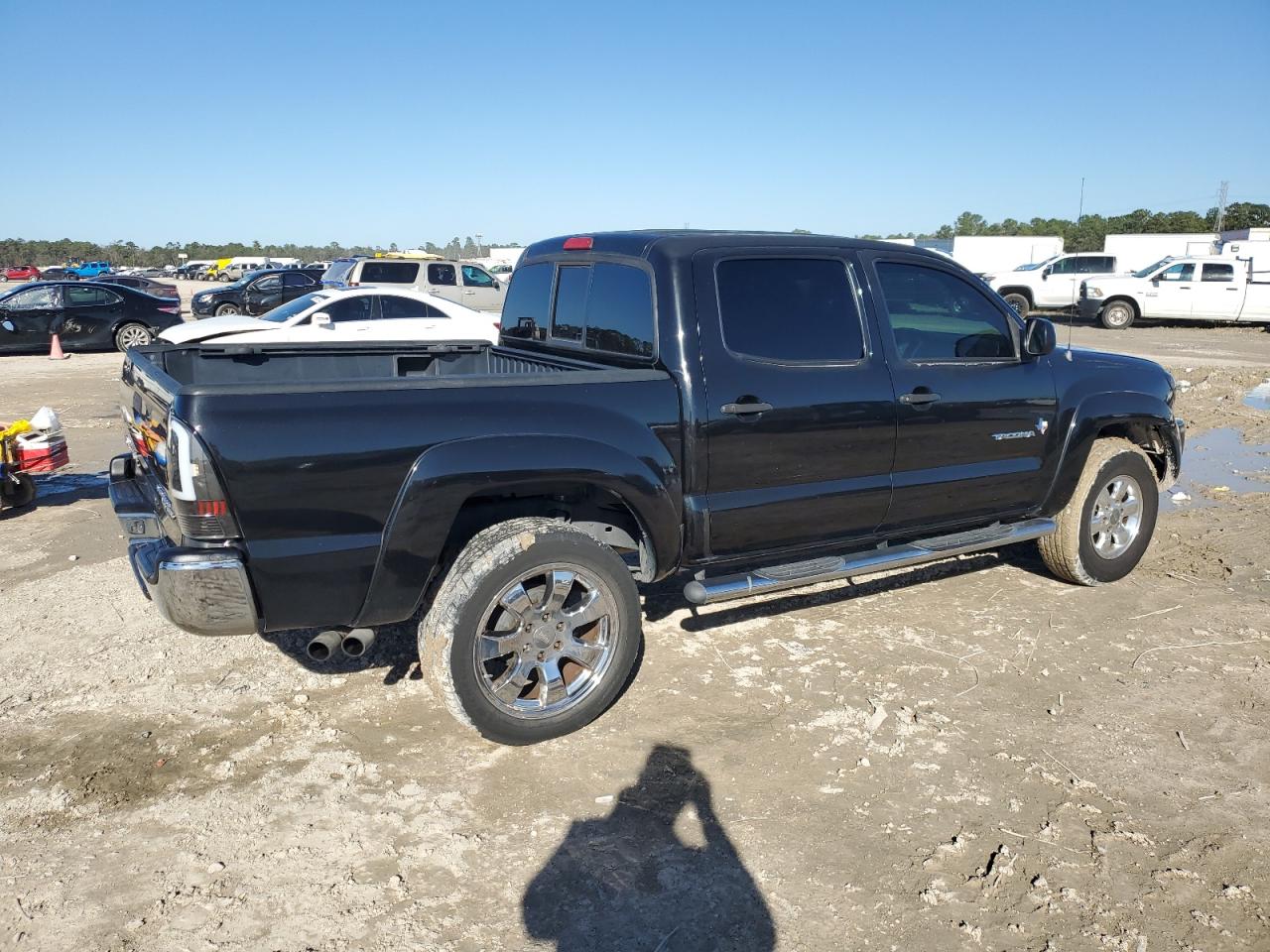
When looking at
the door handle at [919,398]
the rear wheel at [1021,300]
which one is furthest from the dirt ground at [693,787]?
the rear wheel at [1021,300]

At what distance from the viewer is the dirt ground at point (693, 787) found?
2.80 m

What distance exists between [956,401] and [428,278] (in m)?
17.8

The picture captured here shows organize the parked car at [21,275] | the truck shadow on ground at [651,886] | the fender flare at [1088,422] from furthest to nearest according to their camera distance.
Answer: the parked car at [21,275] < the fender flare at [1088,422] < the truck shadow on ground at [651,886]

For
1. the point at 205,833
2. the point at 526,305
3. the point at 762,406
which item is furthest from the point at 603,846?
the point at 526,305

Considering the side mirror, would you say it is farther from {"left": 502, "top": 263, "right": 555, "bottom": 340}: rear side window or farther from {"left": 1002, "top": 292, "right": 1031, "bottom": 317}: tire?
{"left": 1002, "top": 292, "right": 1031, "bottom": 317}: tire

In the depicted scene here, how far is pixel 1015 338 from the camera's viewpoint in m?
5.00

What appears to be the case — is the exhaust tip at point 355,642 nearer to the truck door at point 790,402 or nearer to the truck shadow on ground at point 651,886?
the truck shadow on ground at point 651,886

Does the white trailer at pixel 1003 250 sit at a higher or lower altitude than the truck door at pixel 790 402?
higher

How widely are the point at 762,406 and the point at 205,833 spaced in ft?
8.67

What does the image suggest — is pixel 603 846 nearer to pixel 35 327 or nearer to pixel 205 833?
pixel 205 833

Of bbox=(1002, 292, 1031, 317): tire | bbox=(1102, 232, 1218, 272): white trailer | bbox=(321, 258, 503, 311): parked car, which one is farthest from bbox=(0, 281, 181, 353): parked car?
bbox=(1102, 232, 1218, 272): white trailer

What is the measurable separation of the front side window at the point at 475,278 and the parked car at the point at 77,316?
6106mm

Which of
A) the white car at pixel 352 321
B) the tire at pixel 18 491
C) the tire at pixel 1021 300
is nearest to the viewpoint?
the tire at pixel 18 491

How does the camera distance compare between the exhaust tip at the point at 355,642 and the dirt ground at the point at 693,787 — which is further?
the exhaust tip at the point at 355,642
